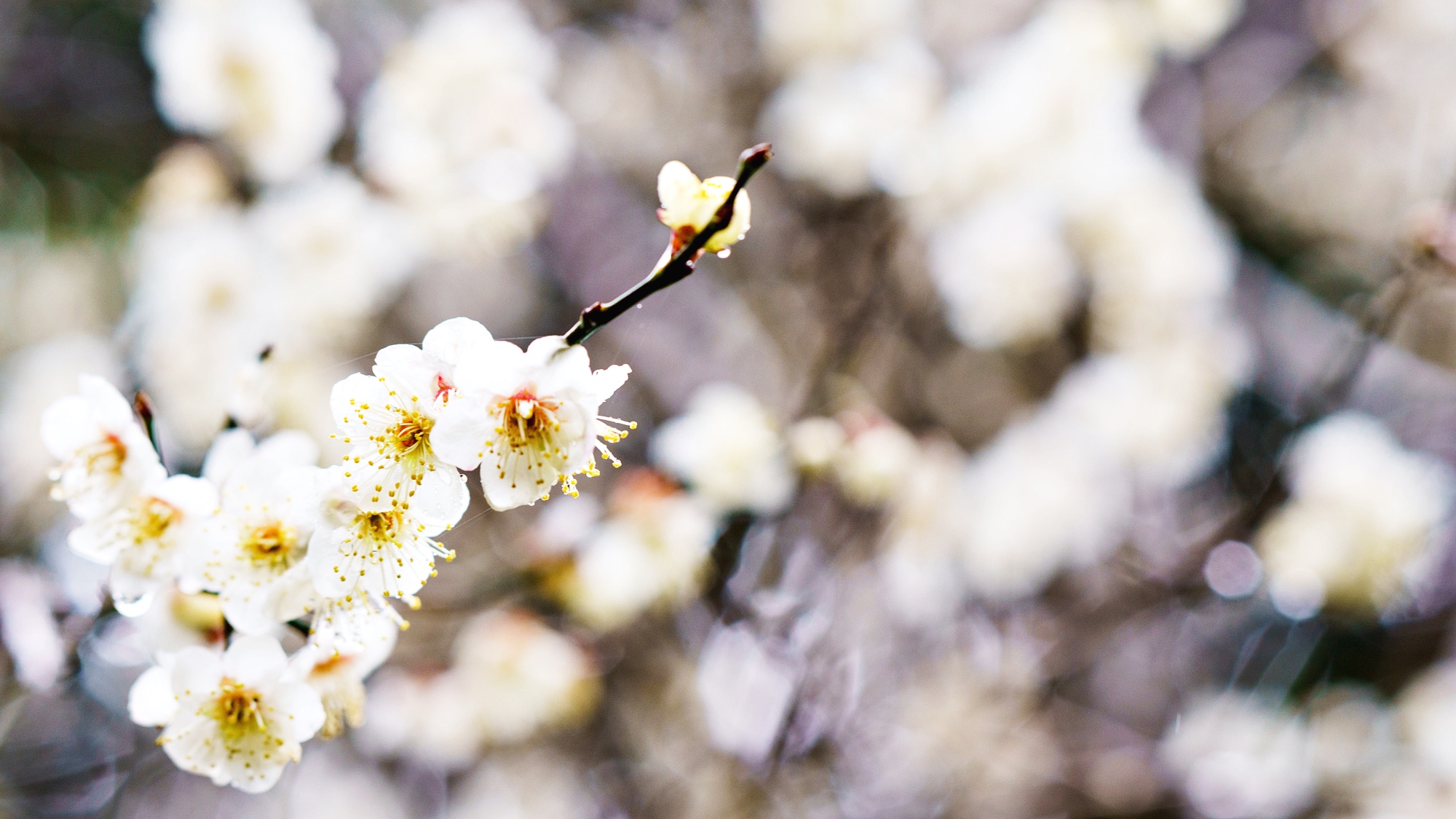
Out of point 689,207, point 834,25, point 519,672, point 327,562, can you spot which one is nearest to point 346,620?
point 327,562

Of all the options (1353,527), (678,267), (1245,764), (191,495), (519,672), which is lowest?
(1245,764)

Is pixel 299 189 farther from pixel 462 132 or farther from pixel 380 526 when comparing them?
pixel 380 526

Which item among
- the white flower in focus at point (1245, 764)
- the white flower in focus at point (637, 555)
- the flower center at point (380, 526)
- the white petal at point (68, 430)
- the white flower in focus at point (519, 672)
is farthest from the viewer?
the white flower in focus at point (1245, 764)

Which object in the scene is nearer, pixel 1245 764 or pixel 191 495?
pixel 191 495

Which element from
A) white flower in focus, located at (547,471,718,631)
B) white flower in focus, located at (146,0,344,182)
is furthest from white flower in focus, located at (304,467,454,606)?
white flower in focus, located at (146,0,344,182)

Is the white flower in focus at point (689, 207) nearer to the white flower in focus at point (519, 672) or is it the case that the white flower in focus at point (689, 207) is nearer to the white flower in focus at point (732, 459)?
the white flower in focus at point (732, 459)

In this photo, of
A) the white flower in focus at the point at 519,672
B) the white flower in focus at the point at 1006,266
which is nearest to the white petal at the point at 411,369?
the white flower in focus at the point at 519,672
